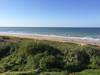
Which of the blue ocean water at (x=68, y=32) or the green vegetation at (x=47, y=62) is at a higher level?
the green vegetation at (x=47, y=62)

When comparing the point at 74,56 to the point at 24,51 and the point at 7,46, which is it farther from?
the point at 7,46

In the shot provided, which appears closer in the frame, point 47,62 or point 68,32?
point 47,62

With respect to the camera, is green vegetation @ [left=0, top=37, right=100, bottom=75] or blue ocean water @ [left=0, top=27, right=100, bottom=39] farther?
blue ocean water @ [left=0, top=27, right=100, bottom=39]

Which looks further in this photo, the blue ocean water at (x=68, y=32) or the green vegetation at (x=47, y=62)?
the blue ocean water at (x=68, y=32)

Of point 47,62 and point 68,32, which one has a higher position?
point 47,62

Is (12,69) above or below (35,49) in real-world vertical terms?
below

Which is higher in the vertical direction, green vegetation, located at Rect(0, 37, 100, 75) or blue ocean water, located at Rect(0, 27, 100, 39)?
green vegetation, located at Rect(0, 37, 100, 75)

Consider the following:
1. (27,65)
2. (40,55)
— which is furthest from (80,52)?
(27,65)

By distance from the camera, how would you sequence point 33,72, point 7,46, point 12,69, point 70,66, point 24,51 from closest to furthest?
point 33,72 → point 70,66 → point 12,69 → point 24,51 → point 7,46

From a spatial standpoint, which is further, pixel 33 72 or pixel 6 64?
pixel 6 64

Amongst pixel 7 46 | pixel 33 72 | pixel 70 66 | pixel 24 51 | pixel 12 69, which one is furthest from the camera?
pixel 7 46
